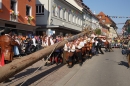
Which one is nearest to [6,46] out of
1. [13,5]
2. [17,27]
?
[17,27]

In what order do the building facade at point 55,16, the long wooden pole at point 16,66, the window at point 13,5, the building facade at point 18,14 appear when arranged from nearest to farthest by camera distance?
the long wooden pole at point 16,66, the building facade at point 18,14, the window at point 13,5, the building facade at point 55,16

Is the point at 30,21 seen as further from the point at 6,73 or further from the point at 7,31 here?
the point at 6,73

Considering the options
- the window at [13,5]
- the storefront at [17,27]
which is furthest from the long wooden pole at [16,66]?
the window at [13,5]

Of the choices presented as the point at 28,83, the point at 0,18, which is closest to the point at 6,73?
the point at 28,83

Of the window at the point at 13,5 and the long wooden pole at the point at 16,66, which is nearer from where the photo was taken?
the long wooden pole at the point at 16,66

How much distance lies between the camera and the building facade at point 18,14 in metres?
18.3

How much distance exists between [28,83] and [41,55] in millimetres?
1342

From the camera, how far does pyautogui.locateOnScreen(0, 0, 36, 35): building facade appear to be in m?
18.3

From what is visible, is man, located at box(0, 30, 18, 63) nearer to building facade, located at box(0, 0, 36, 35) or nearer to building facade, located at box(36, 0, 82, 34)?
building facade, located at box(0, 0, 36, 35)

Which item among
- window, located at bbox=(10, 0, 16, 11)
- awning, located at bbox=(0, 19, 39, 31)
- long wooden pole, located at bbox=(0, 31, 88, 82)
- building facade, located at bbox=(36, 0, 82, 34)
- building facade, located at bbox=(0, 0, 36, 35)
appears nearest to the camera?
long wooden pole, located at bbox=(0, 31, 88, 82)

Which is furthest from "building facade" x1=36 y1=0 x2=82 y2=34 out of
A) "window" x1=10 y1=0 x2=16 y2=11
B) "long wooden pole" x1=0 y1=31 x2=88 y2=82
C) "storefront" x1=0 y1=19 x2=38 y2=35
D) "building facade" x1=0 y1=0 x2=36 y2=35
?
"long wooden pole" x1=0 y1=31 x2=88 y2=82

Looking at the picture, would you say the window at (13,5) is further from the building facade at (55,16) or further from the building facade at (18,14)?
the building facade at (55,16)

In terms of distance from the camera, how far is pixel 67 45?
1129 centimetres

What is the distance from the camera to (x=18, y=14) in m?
20.7
